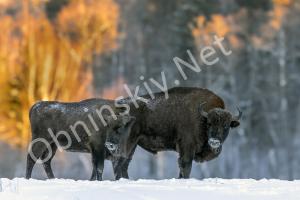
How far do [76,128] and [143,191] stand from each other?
5198 mm

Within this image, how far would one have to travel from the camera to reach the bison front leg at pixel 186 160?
1524cm

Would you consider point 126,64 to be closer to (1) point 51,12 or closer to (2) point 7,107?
(1) point 51,12

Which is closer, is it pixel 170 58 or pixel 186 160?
pixel 186 160

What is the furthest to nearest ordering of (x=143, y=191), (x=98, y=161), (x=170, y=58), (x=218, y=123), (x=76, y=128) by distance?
(x=170, y=58) → (x=76, y=128) → (x=98, y=161) → (x=218, y=123) → (x=143, y=191)

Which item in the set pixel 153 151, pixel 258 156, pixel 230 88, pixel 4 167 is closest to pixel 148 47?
pixel 230 88

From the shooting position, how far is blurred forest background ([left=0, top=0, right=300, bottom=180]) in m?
39.0

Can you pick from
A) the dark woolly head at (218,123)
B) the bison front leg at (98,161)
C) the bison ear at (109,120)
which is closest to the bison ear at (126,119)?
the bison ear at (109,120)

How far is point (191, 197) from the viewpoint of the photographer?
33.5ft

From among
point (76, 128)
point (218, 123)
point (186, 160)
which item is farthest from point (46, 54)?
point (218, 123)

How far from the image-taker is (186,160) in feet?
50.2

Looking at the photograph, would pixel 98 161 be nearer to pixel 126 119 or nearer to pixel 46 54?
pixel 126 119

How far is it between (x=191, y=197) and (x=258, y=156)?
101ft

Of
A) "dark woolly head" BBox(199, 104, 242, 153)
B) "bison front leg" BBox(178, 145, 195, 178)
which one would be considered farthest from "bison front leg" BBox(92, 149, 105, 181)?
"dark woolly head" BBox(199, 104, 242, 153)

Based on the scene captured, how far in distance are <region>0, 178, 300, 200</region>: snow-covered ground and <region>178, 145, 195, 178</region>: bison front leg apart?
309 centimetres
